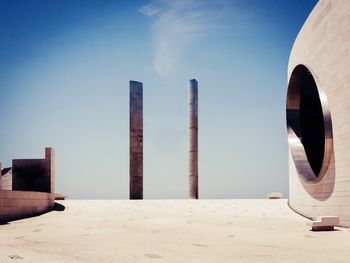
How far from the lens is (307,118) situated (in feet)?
70.6

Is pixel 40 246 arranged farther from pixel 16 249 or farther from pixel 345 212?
pixel 345 212

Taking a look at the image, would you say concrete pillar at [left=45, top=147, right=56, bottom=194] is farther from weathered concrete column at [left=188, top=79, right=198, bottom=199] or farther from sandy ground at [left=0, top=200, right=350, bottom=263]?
weathered concrete column at [left=188, top=79, right=198, bottom=199]

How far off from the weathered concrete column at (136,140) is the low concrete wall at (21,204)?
845 centimetres

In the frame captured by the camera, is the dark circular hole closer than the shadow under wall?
No

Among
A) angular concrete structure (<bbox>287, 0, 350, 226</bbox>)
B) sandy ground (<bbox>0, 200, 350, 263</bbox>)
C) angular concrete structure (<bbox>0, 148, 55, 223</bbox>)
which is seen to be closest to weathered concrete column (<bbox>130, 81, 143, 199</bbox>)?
sandy ground (<bbox>0, 200, 350, 263</bbox>)

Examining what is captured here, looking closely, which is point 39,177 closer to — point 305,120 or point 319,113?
point 305,120

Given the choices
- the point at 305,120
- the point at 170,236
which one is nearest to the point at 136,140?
the point at 305,120

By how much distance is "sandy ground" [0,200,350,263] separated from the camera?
8.90 meters

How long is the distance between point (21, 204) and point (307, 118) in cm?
1432

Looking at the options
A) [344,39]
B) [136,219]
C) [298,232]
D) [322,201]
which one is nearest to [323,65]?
[344,39]

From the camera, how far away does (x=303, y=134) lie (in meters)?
21.0

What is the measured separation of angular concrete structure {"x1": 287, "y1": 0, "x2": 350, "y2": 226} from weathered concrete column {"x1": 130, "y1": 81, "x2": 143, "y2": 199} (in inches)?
453

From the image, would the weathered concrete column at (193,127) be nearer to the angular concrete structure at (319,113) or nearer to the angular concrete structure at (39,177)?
the angular concrete structure at (319,113)

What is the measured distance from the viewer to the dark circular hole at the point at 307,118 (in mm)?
20906
